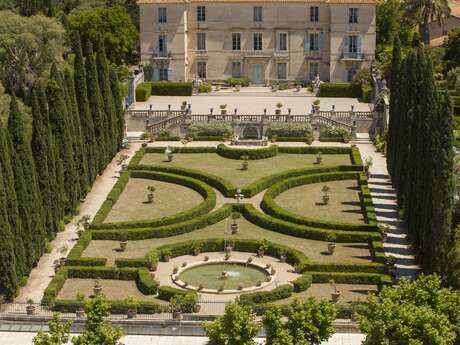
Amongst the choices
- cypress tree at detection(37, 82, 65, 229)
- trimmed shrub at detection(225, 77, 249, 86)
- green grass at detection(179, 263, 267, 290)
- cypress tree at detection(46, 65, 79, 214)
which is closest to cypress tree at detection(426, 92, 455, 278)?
green grass at detection(179, 263, 267, 290)

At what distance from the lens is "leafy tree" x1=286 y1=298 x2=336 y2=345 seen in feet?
112

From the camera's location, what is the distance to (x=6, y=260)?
4422cm

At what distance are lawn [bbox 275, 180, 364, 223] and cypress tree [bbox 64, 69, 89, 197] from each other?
Result: 35.6 feet

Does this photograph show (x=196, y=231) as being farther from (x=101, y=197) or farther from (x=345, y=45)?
(x=345, y=45)

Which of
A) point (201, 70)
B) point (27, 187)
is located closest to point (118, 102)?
point (27, 187)

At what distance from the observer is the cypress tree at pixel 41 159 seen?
50.8 meters

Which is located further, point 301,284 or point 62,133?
point 62,133

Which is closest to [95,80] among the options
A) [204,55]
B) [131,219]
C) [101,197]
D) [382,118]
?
[101,197]

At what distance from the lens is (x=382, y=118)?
74562mm

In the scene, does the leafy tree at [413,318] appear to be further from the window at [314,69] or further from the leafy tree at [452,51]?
the window at [314,69]

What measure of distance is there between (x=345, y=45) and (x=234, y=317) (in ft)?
189

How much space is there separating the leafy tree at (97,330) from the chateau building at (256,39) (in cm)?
5632

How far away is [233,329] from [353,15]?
57790 mm

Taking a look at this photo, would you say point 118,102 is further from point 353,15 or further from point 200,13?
point 353,15
